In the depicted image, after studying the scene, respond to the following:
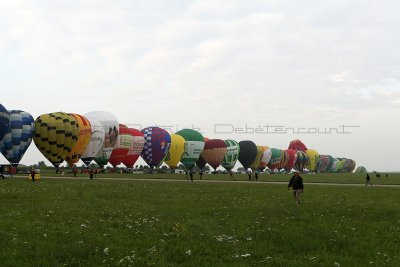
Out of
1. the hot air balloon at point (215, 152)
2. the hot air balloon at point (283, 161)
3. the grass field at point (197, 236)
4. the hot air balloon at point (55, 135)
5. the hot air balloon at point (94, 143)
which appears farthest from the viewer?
the hot air balloon at point (283, 161)

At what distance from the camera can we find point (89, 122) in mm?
85500

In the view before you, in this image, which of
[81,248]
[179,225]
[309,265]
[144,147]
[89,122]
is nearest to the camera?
[309,265]

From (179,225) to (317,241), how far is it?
5.26 meters

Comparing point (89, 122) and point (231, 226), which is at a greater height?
point (89, 122)

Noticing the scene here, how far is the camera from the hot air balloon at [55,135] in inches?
2980

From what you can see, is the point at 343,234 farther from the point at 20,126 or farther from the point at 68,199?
the point at 20,126

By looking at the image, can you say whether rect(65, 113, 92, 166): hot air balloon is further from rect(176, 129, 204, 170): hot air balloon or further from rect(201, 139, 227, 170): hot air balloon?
rect(201, 139, 227, 170): hot air balloon

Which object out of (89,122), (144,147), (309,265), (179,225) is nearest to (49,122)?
(89,122)

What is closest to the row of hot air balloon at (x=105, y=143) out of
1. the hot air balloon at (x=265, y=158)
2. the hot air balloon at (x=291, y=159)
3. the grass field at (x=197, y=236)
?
the hot air balloon at (x=265, y=158)

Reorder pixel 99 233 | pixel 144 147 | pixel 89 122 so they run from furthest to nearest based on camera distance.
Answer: pixel 144 147 → pixel 89 122 → pixel 99 233

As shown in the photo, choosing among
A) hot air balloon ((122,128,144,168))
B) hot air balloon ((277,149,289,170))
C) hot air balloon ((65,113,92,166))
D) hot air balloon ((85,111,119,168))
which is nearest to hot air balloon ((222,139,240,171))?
hot air balloon ((122,128,144,168))

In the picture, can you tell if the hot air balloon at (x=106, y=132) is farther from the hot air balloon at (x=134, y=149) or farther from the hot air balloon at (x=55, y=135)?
the hot air balloon at (x=55, y=135)

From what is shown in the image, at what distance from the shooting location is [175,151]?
113 m

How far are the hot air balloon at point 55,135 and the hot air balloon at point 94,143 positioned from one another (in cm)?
838
